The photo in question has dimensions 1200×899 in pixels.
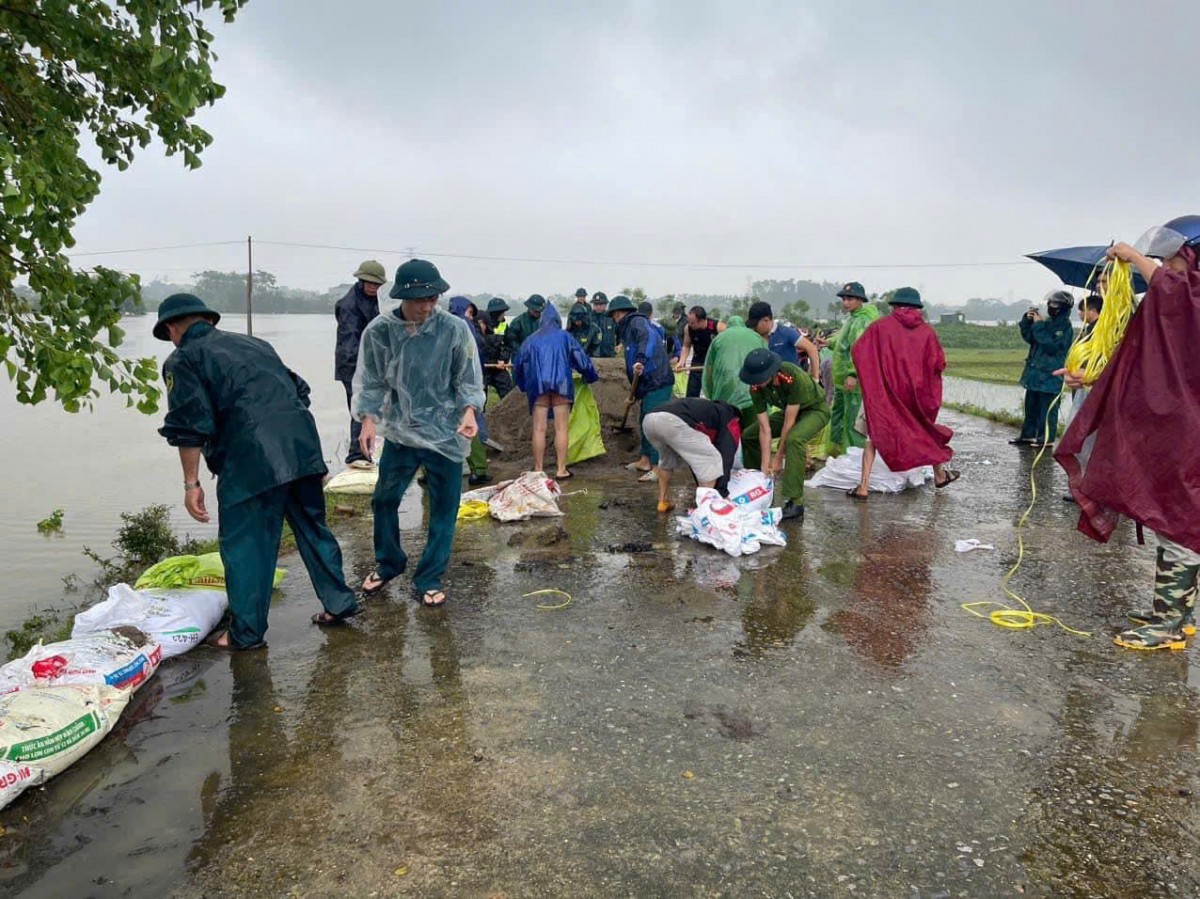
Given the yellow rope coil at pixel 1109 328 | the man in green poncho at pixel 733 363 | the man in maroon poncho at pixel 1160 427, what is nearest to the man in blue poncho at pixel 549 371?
the man in green poncho at pixel 733 363

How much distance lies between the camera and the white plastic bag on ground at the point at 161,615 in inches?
142

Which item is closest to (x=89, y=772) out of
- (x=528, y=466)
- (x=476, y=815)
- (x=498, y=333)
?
(x=476, y=815)

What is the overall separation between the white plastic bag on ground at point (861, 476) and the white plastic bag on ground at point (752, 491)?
175 centimetres

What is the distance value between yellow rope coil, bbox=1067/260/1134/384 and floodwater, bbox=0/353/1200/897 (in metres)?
1.26

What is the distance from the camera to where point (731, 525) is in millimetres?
5223

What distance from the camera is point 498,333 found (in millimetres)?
10648

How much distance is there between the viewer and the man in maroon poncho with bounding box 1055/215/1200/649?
349 centimetres

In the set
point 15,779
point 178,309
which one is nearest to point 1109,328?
point 178,309

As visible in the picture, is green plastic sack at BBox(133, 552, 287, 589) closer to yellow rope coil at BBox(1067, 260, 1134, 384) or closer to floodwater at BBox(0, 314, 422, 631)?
floodwater at BBox(0, 314, 422, 631)

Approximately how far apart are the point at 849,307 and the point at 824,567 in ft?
11.6

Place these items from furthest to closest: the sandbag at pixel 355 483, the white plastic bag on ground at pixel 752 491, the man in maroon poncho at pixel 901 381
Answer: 1. the sandbag at pixel 355 483
2. the man in maroon poncho at pixel 901 381
3. the white plastic bag on ground at pixel 752 491

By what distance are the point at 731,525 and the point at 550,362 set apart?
2673 mm

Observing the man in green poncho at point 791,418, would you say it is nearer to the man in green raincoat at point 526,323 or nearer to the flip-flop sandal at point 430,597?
the flip-flop sandal at point 430,597

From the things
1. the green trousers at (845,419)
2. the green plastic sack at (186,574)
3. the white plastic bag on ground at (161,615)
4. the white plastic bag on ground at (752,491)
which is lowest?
the white plastic bag on ground at (161,615)
